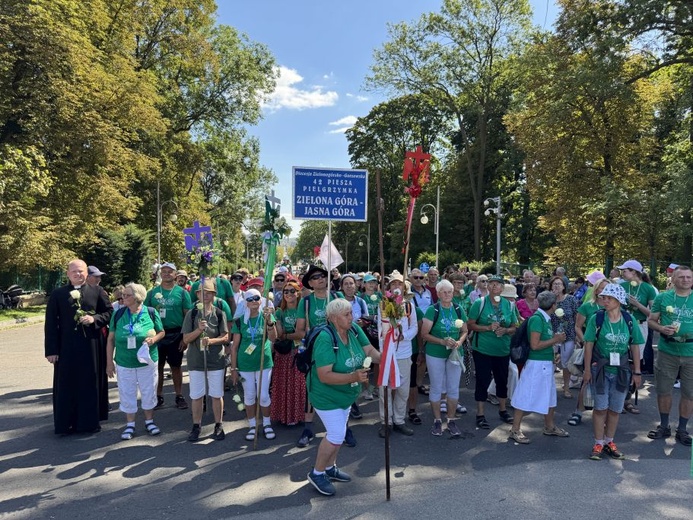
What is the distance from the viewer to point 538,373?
528 centimetres

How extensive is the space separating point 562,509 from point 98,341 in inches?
214

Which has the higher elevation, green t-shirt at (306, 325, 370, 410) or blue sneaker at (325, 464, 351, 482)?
green t-shirt at (306, 325, 370, 410)

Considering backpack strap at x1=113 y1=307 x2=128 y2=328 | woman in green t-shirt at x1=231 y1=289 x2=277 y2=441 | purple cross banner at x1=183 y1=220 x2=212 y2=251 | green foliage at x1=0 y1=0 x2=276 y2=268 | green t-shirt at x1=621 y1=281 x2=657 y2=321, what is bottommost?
woman in green t-shirt at x1=231 y1=289 x2=277 y2=441

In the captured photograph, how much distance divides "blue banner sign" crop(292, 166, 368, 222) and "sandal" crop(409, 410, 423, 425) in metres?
2.71

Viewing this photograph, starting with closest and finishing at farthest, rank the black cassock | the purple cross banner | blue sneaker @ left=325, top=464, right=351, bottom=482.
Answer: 1. blue sneaker @ left=325, top=464, right=351, bottom=482
2. the black cassock
3. the purple cross banner

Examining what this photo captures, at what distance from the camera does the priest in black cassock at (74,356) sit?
5445 mm

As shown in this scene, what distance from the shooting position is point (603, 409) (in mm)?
4867

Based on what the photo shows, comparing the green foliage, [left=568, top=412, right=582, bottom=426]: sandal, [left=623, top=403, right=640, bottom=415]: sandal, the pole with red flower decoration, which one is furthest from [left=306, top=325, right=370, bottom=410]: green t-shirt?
the green foliage

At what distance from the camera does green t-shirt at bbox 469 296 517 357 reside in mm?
5812

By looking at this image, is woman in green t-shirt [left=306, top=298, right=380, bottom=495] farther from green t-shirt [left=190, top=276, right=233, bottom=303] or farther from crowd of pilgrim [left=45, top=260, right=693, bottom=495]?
green t-shirt [left=190, top=276, right=233, bottom=303]

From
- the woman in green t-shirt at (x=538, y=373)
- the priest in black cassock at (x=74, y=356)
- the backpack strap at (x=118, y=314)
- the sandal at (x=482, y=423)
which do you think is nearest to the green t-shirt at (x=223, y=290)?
the backpack strap at (x=118, y=314)

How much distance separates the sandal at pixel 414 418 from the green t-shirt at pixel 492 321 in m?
1.21

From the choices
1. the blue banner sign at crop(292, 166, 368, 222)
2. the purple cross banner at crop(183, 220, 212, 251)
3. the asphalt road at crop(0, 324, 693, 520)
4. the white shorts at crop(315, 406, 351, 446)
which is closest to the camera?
the asphalt road at crop(0, 324, 693, 520)

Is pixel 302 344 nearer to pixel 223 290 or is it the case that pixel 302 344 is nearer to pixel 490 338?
pixel 490 338
